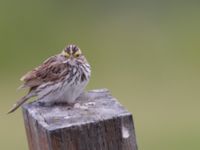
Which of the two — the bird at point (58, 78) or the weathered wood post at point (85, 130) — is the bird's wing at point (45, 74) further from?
the weathered wood post at point (85, 130)

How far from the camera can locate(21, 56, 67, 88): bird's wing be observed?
579cm

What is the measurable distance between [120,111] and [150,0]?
36.0 feet

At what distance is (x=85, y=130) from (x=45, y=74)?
6.01ft

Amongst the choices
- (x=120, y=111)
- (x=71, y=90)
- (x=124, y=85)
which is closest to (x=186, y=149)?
(x=124, y=85)

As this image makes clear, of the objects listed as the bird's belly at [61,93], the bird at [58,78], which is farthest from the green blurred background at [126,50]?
the bird's belly at [61,93]

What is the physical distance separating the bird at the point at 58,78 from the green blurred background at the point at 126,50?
4.94 m

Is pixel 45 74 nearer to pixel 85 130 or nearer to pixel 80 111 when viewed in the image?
pixel 80 111

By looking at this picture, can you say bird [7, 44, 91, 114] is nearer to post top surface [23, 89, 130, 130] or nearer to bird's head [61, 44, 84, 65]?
bird's head [61, 44, 84, 65]

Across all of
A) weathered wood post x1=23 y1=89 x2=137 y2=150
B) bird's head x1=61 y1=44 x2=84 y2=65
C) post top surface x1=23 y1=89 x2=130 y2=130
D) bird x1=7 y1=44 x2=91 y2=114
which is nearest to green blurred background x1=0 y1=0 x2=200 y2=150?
bird's head x1=61 y1=44 x2=84 y2=65

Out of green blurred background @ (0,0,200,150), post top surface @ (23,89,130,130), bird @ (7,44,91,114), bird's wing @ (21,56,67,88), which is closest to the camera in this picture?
post top surface @ (23,89,130,130)

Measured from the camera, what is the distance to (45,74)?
586 centimetres

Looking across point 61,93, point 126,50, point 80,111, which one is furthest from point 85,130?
point 126,50

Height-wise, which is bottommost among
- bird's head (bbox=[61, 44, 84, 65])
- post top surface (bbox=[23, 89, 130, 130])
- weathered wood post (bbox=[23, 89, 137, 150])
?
weathered wood post (bbox=[23, 89, 137, 150])

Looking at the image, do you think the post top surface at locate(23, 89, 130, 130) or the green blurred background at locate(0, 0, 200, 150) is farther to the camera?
the green blurred background at locate(0, 0, 200, 150)
